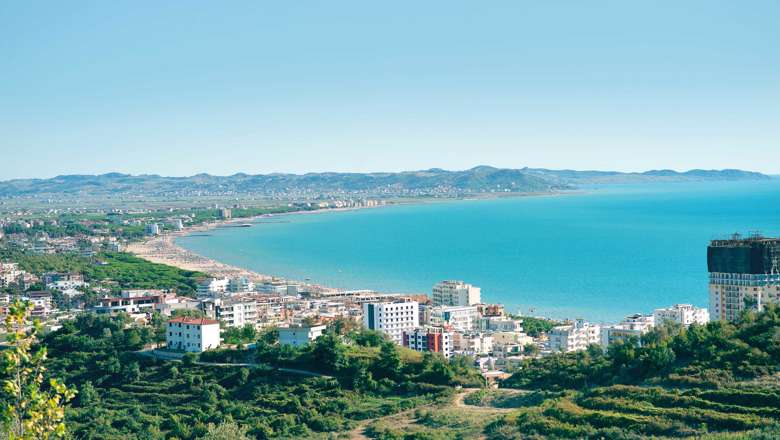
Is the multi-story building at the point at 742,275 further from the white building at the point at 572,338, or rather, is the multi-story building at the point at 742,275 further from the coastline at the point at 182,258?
the coastline at the point at 182,258

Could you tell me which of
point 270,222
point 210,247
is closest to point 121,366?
point 210,247

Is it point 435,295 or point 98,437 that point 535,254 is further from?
point 98,437

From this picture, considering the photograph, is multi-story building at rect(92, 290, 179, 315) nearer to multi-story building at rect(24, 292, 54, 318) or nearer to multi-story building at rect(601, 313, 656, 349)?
multi-story building at rect(24, 292, 54, 318)

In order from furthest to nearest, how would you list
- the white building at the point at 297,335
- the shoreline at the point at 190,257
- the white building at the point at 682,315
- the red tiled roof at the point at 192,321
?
the shoreline at the point at 190,257 < the white building at the point at 682,315 < the white building at the point at 297,335 < the red tiled roof at the point at 192,321

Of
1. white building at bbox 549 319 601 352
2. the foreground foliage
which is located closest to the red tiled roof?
the foreground foliage

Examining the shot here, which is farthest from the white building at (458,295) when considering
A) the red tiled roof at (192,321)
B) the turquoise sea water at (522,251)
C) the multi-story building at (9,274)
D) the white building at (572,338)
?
the multi-story building at (9,274)
